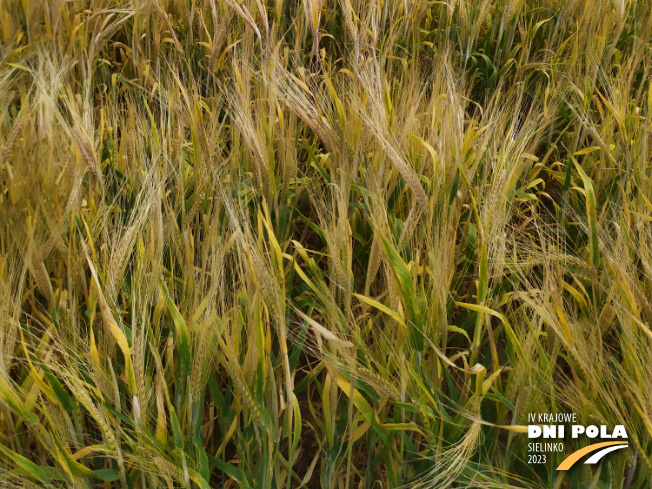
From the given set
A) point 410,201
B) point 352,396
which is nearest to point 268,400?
point 352,396

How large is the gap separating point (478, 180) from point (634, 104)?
53 cm

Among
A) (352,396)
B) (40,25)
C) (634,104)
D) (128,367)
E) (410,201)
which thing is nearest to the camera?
(128,367)

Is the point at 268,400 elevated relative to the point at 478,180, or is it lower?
lower

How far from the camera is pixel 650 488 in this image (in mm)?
638

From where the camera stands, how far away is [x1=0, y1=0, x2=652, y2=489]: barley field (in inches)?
25.2

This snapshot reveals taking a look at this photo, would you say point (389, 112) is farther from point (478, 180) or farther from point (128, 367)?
point (128, 367)

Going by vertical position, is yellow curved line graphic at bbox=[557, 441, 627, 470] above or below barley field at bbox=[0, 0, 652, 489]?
below

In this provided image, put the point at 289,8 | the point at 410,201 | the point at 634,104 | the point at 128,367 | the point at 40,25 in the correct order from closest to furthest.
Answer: the point at 128,367, the point at 410,201, the point at 634,104, the point at 40,25, the point at 289,8

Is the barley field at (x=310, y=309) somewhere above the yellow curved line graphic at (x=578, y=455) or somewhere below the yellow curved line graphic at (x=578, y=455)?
above

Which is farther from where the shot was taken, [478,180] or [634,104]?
[634,104]

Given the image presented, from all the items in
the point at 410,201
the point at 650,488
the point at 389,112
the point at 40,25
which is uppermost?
the point at 40,25

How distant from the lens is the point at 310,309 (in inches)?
31.0

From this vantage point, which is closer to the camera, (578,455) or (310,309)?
(578,455)

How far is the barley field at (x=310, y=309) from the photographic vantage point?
2.10ft
